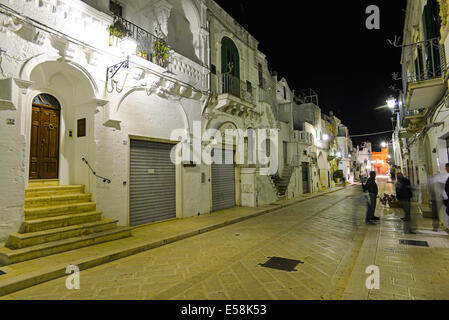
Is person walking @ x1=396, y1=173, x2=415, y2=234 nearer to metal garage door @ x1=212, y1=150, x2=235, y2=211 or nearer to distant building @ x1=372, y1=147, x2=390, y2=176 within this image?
metal garage door @ x1=212, y1=150, x2=235, y2=211

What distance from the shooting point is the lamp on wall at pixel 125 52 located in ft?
24.0

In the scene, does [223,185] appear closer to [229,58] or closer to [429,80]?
[229,58]

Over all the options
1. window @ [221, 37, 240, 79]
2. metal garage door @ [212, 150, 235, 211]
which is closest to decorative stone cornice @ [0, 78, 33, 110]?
metal garage door @ [212, 150, 235, 211]

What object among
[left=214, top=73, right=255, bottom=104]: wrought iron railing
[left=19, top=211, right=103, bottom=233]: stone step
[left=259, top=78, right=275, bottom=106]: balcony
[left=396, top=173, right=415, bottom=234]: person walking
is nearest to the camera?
[left=19, top=211, right=103, bottom=233]: stone step

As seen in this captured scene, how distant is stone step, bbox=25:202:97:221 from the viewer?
5766 mm

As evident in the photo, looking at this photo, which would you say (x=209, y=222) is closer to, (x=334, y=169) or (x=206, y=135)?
(x=206, y=135)

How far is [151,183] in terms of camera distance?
9.05 m

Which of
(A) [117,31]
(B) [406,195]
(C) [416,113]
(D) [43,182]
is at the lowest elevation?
(B) [406,195]

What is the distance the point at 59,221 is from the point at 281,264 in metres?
5.37

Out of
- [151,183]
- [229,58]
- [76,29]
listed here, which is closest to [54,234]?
[151,183]

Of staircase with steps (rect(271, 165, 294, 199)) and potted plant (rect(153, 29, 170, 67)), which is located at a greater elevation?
potted plant (rect(153, 29, 170, 67))

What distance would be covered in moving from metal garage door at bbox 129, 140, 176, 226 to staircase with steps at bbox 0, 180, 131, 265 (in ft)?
5.13


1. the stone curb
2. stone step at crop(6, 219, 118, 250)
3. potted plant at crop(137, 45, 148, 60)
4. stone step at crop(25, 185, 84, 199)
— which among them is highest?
potted plant at crop(137, 45, 148, 60)
